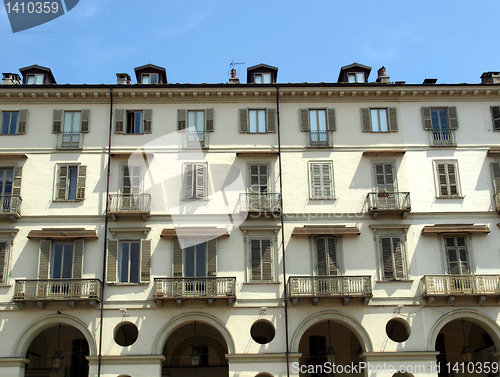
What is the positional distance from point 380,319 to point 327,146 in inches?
364

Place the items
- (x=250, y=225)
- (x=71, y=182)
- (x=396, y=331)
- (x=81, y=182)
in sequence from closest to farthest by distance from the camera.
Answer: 1. (x=250, y=225)
2. (x=396, y=331)
3. (x=81, y=182)
4. (x=71, y=182)

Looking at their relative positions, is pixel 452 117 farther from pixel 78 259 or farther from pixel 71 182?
pixel 78 259

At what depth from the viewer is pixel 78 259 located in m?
30.9

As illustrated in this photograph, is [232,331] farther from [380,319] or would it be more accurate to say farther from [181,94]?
[181,94]

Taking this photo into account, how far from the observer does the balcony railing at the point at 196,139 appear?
33156 mm

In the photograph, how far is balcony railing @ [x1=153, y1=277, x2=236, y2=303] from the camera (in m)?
30.0

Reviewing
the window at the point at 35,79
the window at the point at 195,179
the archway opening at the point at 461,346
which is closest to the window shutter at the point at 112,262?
the window at the point at 195,179

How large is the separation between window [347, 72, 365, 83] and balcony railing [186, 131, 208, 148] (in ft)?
29.0

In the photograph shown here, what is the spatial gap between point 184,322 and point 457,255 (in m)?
13.9

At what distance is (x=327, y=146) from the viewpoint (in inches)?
1307

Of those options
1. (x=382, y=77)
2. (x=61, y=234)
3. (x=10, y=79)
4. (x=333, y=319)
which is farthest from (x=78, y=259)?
(x=382, y=77)

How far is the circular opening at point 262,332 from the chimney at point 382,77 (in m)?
14.5

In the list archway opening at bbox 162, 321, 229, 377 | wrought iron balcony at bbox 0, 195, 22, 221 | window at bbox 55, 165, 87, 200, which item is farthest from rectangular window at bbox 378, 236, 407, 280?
wrought iron balcony at bbox 0, 195, 22, 221

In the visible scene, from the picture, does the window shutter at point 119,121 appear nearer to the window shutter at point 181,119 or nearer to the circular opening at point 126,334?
the window shutter at point 181,119
